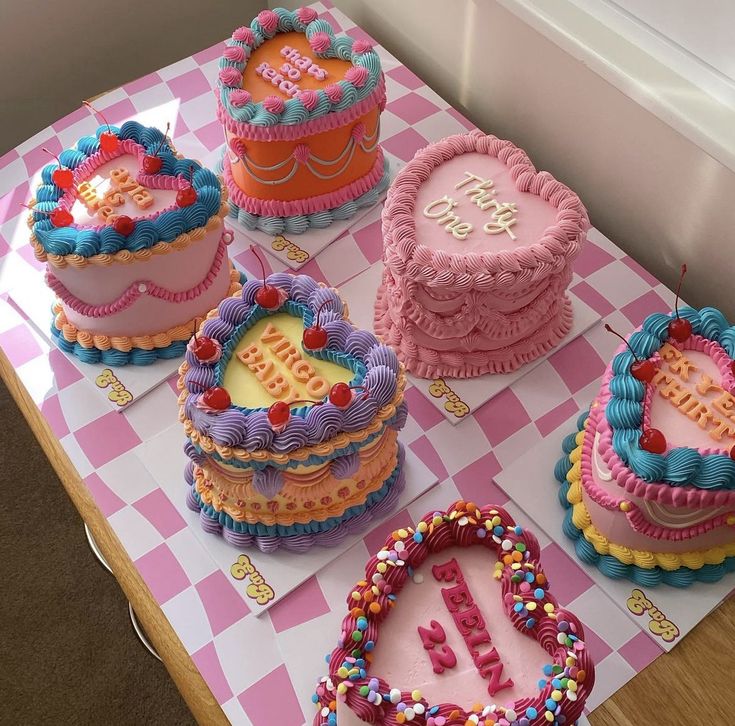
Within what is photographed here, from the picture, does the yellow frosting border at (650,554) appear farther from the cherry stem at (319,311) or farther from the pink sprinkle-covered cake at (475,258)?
the cherry stem at (319,311)

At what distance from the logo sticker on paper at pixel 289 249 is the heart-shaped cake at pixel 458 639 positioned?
91cm

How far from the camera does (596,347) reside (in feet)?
6.99

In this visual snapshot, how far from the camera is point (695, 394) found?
1.71 meters

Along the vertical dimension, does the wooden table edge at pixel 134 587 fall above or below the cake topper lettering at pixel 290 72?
below

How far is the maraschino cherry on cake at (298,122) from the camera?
215 centimetres

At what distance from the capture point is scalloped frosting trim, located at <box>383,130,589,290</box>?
1.86 metres

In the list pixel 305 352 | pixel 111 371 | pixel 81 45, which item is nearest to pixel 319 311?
pixel 305 352

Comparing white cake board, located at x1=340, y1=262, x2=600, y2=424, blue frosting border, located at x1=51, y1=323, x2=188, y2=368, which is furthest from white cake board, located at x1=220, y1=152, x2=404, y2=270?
blue frosting border, located at x1=51, y1=323, x2=188, y2=368

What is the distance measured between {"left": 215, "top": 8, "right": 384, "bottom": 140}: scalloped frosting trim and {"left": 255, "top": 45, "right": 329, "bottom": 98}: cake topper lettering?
0.04m

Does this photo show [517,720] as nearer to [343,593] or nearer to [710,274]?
[343,593]

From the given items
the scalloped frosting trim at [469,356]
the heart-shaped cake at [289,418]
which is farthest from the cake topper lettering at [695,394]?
the heart-shaped cake at [289,418]

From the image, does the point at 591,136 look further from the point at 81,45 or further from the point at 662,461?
the point at 81,45

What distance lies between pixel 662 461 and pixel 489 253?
0.55 meters

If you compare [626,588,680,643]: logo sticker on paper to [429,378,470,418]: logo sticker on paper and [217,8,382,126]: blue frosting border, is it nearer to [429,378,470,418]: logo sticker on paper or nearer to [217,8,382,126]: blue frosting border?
[429,378,470,418]: logo sticker on paper
